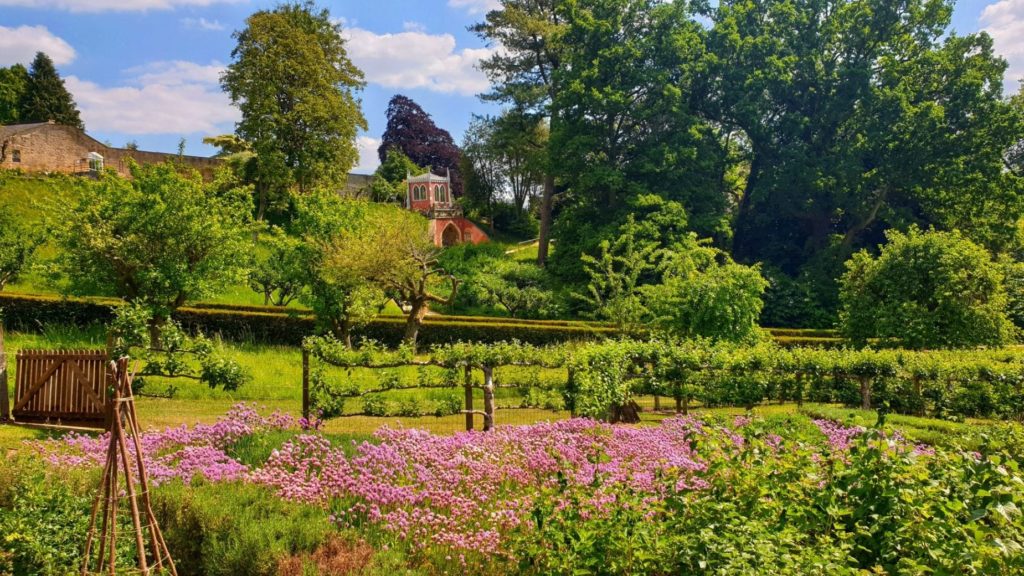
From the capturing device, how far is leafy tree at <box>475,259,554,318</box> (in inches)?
1266

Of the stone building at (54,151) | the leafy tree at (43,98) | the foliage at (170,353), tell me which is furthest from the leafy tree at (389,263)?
the leafy tree at (43,98)

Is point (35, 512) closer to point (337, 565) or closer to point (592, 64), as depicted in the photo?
point (337, 565)

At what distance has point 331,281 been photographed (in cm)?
1934

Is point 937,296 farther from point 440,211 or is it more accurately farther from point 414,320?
point 440,211

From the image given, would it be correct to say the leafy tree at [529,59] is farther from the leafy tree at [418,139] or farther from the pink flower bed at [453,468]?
the pink flower bed at [453,468]

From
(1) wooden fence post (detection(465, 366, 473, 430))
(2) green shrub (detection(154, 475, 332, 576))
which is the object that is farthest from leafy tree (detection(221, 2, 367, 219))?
(2) green shrub (detection(154, 475, 332, 576))

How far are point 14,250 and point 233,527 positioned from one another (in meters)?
21.3

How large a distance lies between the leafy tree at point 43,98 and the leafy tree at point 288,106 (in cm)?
1781

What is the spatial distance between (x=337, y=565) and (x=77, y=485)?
3.67 meters

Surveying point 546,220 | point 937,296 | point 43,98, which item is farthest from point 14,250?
Answer: point 43,98

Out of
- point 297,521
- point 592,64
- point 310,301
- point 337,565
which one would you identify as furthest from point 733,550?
point 592,64

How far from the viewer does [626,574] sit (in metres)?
4.14

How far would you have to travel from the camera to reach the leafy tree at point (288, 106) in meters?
37.5

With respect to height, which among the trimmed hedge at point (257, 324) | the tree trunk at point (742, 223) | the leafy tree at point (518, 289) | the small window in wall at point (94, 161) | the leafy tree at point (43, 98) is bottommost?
the trimmed hedge at point (257, 324)
